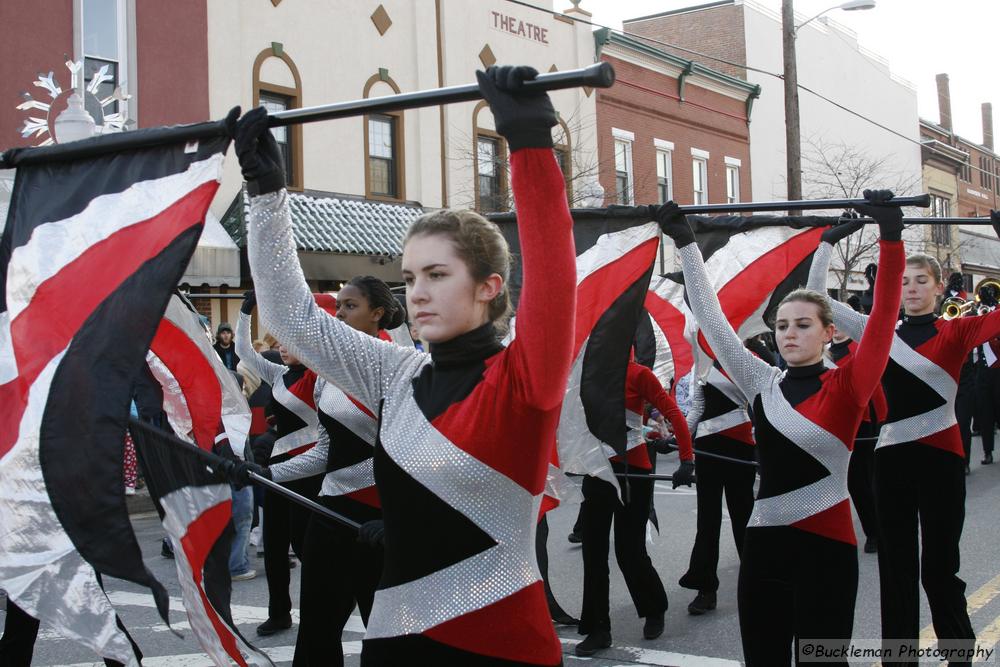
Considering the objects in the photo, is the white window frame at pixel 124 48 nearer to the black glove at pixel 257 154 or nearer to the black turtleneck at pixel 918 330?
the black turtleneck at pixel 918 330

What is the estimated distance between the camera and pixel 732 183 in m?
29.2

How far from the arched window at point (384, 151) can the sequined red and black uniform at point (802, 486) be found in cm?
1499

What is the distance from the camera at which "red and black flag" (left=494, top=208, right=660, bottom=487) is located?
538 cm

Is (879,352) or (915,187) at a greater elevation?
(915,187)

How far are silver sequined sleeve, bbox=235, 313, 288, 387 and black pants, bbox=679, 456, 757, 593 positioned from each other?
2.95m

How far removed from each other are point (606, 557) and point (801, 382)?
2.22 metres

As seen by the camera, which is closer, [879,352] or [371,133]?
[879,352]

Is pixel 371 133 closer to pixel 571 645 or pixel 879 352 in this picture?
pixel 571 645

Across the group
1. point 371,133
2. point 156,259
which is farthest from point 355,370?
point 371,133

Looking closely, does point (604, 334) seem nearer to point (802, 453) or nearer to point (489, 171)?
point (802, 453)

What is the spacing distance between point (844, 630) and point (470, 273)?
2.31 metres

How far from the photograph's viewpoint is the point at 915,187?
40594 mm

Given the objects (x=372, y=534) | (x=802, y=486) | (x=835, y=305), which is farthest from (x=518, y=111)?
(x=835, y=305)

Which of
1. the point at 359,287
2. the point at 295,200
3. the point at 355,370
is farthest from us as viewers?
the point at 295,200
